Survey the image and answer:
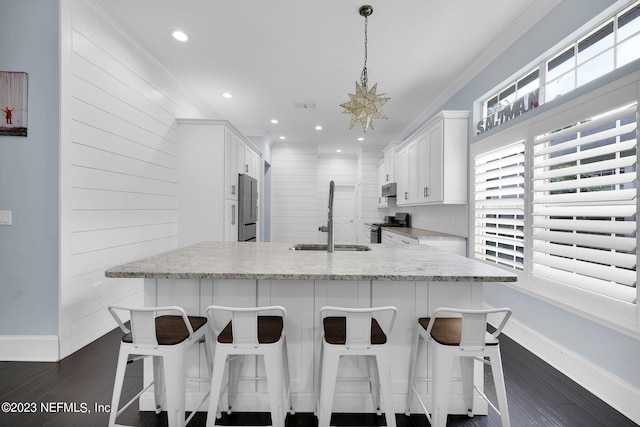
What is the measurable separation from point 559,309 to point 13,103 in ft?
14.4

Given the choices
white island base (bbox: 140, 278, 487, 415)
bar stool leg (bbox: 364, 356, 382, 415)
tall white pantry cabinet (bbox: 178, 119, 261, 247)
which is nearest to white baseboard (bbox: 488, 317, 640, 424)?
white island base (bbox: 140, 278, 487, 415)

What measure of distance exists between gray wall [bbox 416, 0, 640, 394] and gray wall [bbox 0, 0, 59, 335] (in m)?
3.80

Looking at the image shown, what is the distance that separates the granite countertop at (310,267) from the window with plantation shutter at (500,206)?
44.8 inches

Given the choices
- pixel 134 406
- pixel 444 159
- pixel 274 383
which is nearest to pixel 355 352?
pixel 274 383

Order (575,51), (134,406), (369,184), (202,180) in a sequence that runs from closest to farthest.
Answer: (134,406), (575,51), (202,180), (369,184)

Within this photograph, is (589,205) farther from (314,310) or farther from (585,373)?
(314,310)

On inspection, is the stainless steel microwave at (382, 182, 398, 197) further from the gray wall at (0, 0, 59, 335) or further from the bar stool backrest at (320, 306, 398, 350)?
the gray wall at (0, 0, 59, 335)

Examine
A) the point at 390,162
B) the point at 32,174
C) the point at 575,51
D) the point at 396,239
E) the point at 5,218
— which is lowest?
the point at 396,239

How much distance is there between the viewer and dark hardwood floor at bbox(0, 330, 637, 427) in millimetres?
1600

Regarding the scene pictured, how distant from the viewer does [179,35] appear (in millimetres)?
2811

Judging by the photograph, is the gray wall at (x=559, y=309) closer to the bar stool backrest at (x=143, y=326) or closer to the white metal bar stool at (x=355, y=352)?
the white metal bar stool at (x=355, y=352)

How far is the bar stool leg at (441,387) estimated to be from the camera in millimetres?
1313

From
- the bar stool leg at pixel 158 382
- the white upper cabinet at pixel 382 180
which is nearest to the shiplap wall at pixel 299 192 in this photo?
the white upper cabinet at pixel 382 180

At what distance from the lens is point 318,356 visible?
65.2 inches
